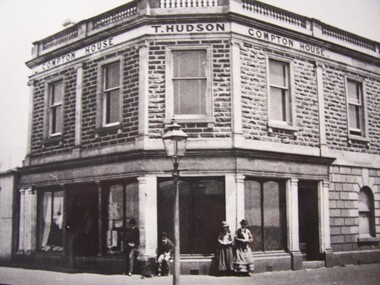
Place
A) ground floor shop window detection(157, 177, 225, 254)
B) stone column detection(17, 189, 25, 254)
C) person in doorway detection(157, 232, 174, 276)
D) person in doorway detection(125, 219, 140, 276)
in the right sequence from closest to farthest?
person in doorway detection(157, 232, 174, 276)
person in doorway detection(125, 219, 140, 276)
ground floor shop window detection(157, 177, 225, 254)
stone column detection(17, 189, 25, 254)

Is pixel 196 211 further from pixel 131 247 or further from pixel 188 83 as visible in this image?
pixel 188 83

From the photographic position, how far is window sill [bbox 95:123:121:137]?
15995mm

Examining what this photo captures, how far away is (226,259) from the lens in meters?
14.2

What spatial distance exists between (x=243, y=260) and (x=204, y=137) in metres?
3.66

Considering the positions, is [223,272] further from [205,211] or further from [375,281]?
[375,281]

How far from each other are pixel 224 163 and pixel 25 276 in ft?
21.1

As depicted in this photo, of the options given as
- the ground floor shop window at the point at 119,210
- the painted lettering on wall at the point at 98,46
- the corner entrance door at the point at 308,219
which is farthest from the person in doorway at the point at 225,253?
the painted lettering on wall at the point at 98,46

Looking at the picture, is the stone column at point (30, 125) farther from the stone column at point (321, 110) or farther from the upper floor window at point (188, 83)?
the stone column at point (321, 110)

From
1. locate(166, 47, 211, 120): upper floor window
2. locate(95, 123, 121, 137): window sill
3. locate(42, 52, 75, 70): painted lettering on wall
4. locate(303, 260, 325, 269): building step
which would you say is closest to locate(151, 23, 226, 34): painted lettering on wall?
locate(166, 47, 211, 120): upper floor window

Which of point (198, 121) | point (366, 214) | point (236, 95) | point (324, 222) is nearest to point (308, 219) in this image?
point (324, 222)

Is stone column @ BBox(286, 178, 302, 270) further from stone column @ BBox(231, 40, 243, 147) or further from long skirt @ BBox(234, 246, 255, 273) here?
stone column @ BBox(231, 40, 243, 147)

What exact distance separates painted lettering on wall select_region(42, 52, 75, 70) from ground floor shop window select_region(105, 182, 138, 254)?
505 cm

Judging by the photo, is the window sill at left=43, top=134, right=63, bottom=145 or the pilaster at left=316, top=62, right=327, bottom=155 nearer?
the pilaster at left=316, top=62, right=327, bottom=155

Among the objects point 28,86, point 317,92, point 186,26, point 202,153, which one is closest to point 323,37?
point 317,92
